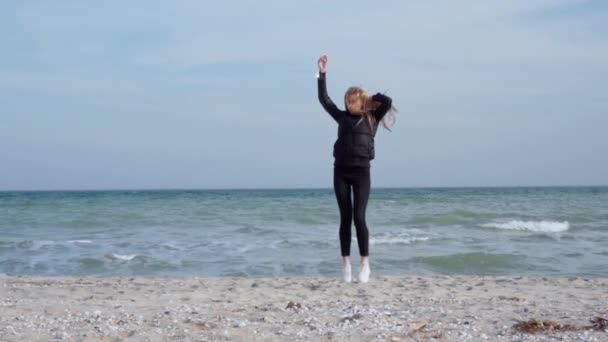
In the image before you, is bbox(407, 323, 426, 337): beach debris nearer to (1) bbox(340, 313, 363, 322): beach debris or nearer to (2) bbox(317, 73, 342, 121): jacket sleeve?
(1) bbox(340, 313, 363, 322): beach debris

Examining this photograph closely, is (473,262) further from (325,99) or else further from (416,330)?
(416,330)

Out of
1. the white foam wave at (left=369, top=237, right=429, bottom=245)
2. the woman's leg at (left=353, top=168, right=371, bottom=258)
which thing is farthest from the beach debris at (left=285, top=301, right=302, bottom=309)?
the white foam wave at (left=369, top=237, right=429, bottom=245)

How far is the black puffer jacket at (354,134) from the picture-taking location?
5.88 metres

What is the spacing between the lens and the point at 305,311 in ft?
16.1

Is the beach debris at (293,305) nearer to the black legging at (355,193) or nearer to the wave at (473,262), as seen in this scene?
the black legging at (355,193)

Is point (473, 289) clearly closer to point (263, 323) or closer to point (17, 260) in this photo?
point (263, 323)

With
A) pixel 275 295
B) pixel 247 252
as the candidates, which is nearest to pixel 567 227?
pixel 247 252

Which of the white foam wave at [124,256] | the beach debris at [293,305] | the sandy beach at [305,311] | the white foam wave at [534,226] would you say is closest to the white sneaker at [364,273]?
the sandy beach at [305,311]

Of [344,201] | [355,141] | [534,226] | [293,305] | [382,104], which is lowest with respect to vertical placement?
[534,226]

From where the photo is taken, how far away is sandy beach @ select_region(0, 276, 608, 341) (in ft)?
13.8

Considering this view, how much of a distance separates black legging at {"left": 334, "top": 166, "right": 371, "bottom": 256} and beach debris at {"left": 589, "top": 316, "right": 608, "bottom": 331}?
2.17 m

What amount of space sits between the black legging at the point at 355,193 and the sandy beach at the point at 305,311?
1.71ft

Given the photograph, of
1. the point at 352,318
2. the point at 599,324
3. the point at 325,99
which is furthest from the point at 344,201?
the point at 599,324

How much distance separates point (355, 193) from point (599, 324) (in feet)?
7.71
